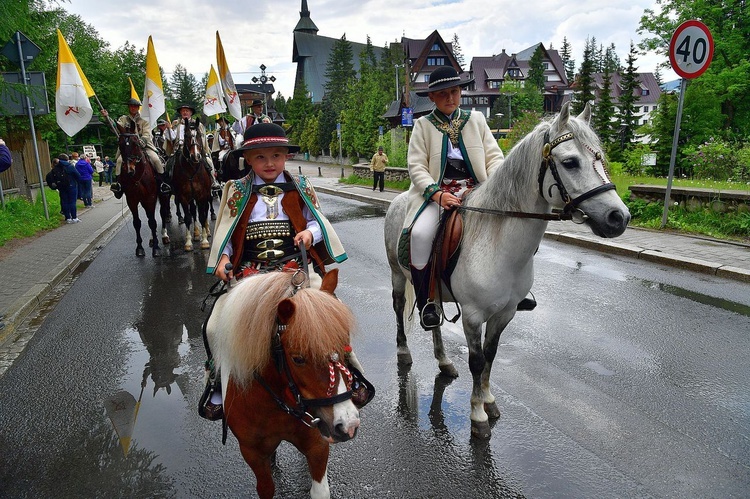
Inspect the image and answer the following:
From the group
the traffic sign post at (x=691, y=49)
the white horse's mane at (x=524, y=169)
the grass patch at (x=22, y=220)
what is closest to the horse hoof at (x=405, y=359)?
the white horse's mane at (x=524, y=169)

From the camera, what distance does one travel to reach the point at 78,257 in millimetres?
10492

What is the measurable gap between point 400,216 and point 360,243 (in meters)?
6.21

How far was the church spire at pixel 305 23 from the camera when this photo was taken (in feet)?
350

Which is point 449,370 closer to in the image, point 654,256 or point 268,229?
point 268,229

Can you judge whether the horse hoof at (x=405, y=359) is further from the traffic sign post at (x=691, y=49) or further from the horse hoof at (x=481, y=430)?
the traffic sign post at (x=691, y=49)

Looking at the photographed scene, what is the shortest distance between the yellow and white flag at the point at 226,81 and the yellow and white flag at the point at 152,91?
1.28 m

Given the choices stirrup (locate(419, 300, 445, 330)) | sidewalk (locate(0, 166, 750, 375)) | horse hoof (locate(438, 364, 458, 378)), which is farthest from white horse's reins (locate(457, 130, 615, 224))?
sidewalk (locate(0, 166, 750, 375))

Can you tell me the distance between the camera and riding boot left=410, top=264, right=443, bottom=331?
13.6 ft

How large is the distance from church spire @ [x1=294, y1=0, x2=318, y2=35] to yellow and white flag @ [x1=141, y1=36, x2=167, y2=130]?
106 m

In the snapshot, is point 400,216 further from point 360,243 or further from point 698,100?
point 698,100

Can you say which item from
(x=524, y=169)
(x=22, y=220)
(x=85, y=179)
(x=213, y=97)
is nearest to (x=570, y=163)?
(x=524, y=169)

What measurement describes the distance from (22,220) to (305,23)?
105m

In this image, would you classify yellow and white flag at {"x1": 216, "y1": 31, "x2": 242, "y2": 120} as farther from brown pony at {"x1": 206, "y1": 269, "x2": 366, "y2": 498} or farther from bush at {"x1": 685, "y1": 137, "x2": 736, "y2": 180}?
bush at {"x1": 685, "y1": 137, "x2": 736, "y2": 180}

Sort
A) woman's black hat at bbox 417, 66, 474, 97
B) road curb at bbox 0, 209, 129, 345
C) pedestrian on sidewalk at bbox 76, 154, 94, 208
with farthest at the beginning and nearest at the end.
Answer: pedestrian on sidewalk at bbox 76, 154, 94, 208 < road curb at bbox 0, 209, 129, 345 < woman's black hat at bbox 417, 66, 474, 97
